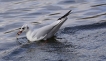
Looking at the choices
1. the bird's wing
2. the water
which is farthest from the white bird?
the water

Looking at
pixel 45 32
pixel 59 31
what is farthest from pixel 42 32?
pixel 59 31

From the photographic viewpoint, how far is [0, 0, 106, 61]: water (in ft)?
29.2

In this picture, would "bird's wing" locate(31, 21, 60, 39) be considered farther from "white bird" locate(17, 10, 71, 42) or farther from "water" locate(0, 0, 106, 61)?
"water" locate(0, 0, 106, 61)

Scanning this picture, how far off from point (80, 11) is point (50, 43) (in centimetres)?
346

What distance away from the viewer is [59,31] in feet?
36.9

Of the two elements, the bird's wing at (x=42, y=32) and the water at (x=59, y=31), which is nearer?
the water at (x=59, y=31)

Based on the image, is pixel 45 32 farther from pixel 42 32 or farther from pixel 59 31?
pixel 59 31

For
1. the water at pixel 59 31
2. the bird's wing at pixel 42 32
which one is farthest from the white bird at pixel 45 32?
the water at pixel 59 31

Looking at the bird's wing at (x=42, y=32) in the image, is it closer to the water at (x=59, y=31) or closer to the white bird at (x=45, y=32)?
the white bird at (x=45, y=32)

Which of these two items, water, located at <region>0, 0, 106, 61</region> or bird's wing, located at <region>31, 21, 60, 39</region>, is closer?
water, located at <region>0, 0, 106, 61</region>

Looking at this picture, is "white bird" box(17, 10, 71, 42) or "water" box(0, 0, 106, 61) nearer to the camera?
"water" box(0, 0, 106, 61)

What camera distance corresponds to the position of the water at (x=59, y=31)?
8914 mm

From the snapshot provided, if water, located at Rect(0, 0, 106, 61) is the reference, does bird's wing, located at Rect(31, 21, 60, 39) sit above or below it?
above

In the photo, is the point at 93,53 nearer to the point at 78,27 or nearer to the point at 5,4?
the point at 78,27
